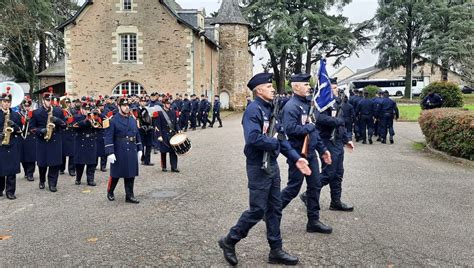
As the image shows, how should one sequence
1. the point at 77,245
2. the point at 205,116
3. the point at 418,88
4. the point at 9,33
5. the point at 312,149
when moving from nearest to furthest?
1. the point at 77,245
2. the point at 312,149
3. the point at 205,116
4. the point at 9,33
5. the point at 418,88

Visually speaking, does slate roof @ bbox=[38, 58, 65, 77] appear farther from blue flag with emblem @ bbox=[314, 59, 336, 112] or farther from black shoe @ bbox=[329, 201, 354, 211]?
blue flag with emblem @ bbox=[314, 59, 336, 112]

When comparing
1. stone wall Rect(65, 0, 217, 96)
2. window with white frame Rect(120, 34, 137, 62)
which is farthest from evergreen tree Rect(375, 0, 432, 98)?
window with white frame Rect(120, 34, 137, 62)

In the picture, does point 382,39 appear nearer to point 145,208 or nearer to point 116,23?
point 116,23

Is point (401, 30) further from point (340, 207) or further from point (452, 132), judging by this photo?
point (340, 207)

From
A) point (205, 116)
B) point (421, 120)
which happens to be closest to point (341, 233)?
point (421, 120)

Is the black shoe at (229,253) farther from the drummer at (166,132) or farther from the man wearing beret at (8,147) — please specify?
the drummer at (166,132)

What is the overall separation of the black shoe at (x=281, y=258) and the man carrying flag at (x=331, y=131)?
1.80m

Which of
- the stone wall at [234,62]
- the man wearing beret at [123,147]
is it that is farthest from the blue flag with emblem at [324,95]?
the stone wall at [234,62]

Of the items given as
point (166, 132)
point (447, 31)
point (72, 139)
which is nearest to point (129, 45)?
point (166, 132)

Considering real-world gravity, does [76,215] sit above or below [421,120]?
below

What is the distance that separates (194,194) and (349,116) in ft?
26.5

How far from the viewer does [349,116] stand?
52.3ft

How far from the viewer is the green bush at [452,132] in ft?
41.6

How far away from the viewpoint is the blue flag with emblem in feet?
23.3
